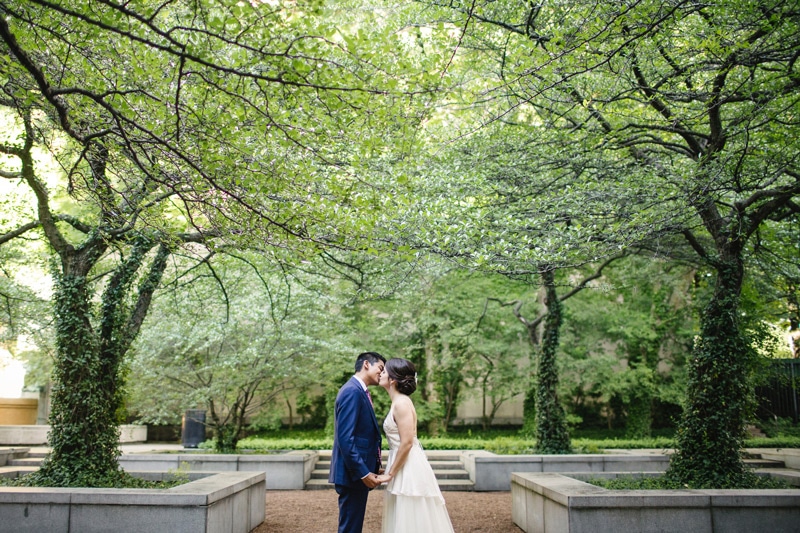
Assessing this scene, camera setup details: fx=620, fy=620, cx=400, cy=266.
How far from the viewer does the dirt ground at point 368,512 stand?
28.5 ft

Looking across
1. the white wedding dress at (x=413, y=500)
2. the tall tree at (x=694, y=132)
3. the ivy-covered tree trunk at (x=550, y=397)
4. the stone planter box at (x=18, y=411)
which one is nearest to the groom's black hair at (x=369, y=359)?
the white wedding dress at (x=413, y=500)

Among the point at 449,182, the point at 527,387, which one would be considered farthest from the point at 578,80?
the point at 527,387

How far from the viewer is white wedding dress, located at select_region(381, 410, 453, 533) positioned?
17.0 ft

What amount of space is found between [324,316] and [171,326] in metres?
3.30

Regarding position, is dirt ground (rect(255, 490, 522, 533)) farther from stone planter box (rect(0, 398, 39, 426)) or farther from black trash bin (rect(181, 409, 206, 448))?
stone planter box (rect(0, 398, 39, 426))

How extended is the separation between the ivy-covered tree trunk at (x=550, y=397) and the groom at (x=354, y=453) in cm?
866

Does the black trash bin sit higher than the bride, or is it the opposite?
the bride

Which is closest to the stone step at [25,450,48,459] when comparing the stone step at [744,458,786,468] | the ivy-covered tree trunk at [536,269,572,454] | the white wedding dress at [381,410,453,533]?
the ivy-covered tree trunk at [536,269,572,454]

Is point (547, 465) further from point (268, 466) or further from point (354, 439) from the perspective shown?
point (354, 439)

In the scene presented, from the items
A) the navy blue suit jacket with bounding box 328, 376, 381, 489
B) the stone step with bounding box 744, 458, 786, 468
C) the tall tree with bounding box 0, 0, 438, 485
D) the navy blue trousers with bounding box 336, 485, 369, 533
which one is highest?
the tall tree with bounding box 0, 0, 438, 485

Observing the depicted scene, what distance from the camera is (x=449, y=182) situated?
9.98 metres

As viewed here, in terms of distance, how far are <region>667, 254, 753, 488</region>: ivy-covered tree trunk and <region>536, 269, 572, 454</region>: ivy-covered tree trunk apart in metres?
4.54

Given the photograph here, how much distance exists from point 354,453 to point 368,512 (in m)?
5.29

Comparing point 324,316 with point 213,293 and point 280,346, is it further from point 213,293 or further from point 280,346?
point 213,293
